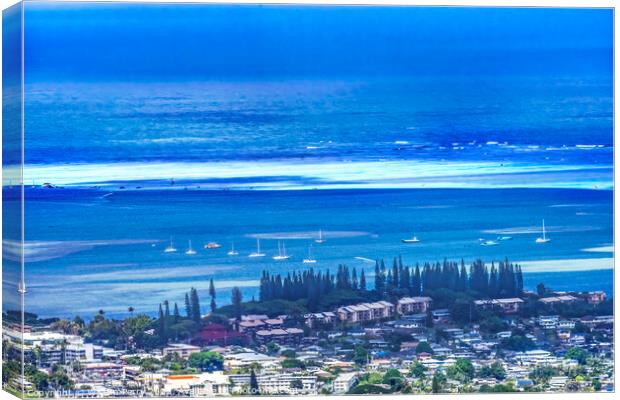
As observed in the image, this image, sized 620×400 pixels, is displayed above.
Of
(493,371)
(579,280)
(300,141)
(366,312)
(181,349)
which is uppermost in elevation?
(300,141)

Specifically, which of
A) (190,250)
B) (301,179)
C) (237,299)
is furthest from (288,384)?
(301,179)

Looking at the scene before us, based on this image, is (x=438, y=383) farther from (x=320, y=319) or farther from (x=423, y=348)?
(x=320, y=319)

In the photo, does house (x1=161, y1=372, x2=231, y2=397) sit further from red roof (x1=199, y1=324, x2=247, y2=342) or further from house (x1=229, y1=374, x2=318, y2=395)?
red roof (x1=199, y1=324, x2=247, y2=342)

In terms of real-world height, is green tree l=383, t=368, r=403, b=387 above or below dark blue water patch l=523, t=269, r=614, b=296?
below

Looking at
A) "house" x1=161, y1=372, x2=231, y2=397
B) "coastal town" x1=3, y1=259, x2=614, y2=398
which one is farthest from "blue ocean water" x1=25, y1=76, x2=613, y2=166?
"house" x1=161, y1=372, x2=231, y2=397

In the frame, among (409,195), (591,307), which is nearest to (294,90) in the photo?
(409,195)

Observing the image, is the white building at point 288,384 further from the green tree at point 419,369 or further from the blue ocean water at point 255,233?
the green tree at point 419,369
